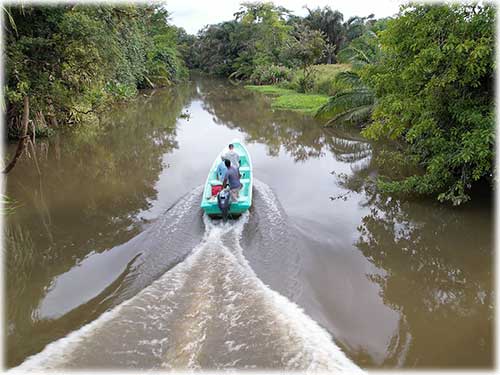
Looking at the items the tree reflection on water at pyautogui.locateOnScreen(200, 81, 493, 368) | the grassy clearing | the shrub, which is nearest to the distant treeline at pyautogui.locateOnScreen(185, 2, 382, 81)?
the shrub

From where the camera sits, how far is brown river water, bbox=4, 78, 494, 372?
451 centimetres

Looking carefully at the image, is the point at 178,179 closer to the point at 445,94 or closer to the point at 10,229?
the point at 10,229

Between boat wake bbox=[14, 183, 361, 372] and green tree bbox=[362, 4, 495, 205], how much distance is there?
14.2 ft

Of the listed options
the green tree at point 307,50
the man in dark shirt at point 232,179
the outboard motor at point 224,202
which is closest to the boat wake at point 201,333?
the outboard motor at point 224,202

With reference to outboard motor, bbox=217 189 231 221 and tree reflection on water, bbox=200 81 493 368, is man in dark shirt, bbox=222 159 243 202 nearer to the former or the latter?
outboard motor, bbox=217 189 231 221

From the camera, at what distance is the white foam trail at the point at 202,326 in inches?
169

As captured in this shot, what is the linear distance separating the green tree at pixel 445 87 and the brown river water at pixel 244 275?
0.96 metres

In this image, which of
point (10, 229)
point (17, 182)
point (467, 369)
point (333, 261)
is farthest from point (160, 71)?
point (467, 369)

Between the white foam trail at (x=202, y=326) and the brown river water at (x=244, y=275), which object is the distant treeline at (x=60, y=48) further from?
the white foam trail at (x=202, y=326)

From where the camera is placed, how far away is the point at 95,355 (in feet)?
14.4

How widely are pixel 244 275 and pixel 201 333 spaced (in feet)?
5.13

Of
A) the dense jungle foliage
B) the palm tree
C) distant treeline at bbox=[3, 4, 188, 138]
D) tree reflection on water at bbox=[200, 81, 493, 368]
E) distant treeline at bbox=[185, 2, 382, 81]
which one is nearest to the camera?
tree reflection on water at bbox=[200, 81, 493, 368]

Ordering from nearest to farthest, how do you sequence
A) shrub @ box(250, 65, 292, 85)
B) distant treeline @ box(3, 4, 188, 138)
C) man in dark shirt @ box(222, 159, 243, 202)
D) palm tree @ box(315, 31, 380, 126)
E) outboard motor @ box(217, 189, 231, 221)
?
outboard motor @ box(217, 189, 231, 221) → man in dark shirt @ box(222, 159, 243, 202) → distant treeline @ box(3, 4, 188, 138) → palm tree @ box(315, 31, 380, 126) → shrub @ box(250, 65, 292, 85)

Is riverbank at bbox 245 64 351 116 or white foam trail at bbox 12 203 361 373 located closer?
white foam trail at bbox 12 203 361 373
